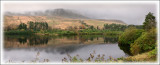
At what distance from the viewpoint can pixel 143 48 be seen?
2997 cm

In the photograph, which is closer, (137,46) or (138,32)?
(137,46)

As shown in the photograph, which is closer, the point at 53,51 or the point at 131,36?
the point at 53,51

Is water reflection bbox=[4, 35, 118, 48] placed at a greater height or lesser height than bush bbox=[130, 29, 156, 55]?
lesser

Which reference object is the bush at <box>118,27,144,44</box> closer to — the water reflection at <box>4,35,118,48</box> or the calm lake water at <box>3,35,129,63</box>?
the calm lake water at <box>3,35,129,63</box>

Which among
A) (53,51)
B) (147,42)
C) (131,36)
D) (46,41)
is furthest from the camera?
(46,41)

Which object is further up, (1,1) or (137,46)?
(1,1)

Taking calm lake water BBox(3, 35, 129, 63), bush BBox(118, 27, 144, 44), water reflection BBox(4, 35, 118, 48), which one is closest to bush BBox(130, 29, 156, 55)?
calm lake water BBox(3, 35, 129, 63)

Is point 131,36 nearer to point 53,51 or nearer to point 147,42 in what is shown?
point 147,42

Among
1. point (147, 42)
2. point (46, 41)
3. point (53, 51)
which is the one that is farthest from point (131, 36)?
point (46, 41)

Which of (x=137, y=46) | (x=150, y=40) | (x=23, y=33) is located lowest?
(x=23, y=33)

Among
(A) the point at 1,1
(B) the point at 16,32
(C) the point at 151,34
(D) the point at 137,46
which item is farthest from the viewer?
(B) the point at 16,32

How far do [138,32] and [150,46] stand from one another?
17.0 meters

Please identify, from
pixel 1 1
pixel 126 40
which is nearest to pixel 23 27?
pixel 126 40

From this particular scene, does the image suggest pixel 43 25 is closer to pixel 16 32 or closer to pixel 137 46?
pixel 16 32
